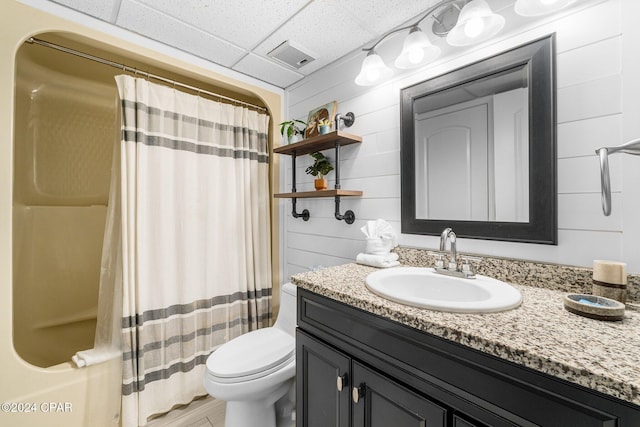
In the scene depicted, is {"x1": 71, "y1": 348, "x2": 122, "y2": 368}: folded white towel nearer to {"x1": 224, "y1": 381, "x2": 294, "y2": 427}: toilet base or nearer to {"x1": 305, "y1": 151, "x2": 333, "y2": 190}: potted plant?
{"x1": 224, "y1": 381, "x2": 294, "y2": 427}: toilet base

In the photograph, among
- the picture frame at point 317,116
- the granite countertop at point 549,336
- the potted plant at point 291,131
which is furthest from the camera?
the potted plant at point 291,131

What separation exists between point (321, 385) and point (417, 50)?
1470 millimetres

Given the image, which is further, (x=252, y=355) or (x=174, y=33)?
(x=174, y=33)

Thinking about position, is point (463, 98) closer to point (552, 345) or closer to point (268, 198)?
point (552, 345)

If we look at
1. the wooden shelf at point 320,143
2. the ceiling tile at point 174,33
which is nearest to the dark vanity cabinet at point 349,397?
the wooden shelf at point 320,143

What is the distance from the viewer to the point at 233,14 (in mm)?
1366

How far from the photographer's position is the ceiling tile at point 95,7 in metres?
1.30

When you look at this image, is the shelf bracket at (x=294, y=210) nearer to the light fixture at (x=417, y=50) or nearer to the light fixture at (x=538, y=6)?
the light fixture at (x=417, y=50)

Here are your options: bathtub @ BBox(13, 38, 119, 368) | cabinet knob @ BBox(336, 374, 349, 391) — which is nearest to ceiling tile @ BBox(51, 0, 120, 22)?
bathtub @ BBox(13, 38, 119, 368)

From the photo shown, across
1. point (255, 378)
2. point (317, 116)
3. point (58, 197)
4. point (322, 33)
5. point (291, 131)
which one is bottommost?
point (255, 378)

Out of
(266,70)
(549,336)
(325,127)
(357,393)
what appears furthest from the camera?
(266,70)

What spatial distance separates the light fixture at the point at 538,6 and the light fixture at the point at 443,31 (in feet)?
0.21

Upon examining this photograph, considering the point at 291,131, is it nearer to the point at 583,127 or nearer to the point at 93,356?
the point at 583,127

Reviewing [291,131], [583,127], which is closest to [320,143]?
[291,131]
